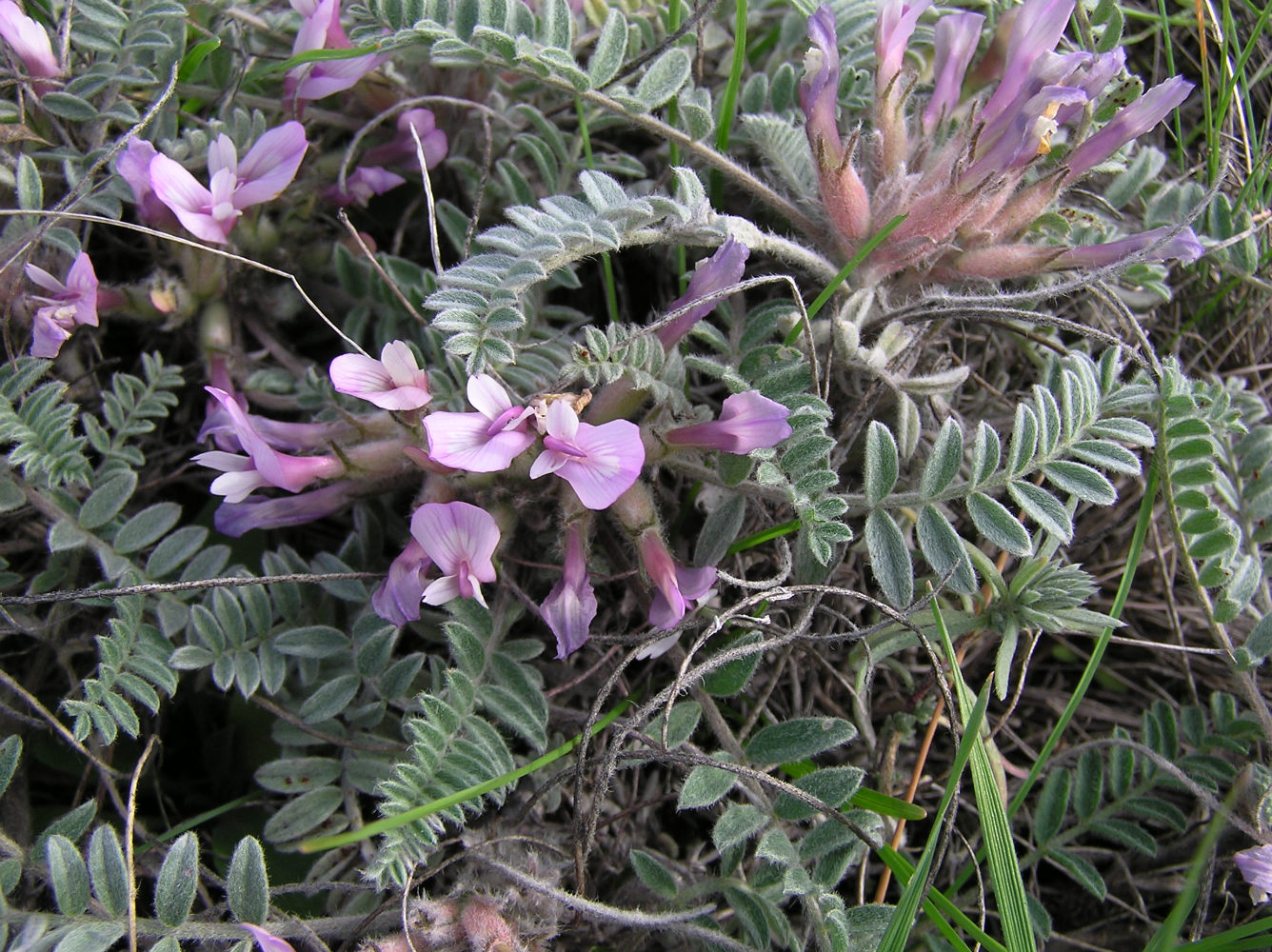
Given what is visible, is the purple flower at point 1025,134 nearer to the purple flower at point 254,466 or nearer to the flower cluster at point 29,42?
the purple flower at point 254,466

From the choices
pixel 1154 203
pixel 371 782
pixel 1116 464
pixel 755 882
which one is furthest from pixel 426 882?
pixel 1154 203

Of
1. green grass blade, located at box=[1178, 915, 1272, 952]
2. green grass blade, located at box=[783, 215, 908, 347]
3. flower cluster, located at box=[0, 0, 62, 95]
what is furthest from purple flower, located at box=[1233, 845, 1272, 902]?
flower cluster, located at box=[0, 0, 62, 95]

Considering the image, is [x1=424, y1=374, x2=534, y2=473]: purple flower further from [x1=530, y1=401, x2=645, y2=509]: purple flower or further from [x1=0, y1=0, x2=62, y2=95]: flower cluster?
[x1=0, y1=0, x2=62, y2=95]: flower cluster

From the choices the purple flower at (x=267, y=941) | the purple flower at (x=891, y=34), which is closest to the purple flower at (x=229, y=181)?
the purple flower at (x=891, y=34)

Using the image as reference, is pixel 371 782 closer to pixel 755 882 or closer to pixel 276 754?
pixel 276 754

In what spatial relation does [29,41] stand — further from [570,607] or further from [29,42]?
[570,607]

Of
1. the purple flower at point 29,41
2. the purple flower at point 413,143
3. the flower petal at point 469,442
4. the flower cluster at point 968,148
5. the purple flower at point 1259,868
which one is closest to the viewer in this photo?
the flower petal at point 469,442
